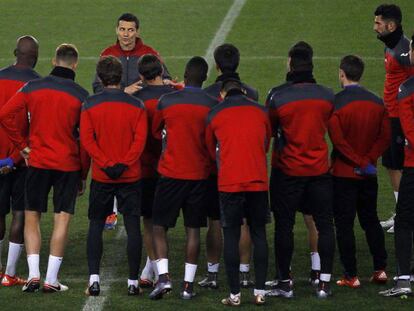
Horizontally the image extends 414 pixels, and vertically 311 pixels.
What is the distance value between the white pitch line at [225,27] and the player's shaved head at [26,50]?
913 centimetres

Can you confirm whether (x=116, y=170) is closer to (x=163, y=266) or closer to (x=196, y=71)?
(x=163, y=266)

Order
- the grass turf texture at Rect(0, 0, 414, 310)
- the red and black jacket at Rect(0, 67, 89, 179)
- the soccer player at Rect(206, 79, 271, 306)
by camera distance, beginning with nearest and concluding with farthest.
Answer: the soccer player at Rect(206, 79, 271, 306), the red and black jacket at Rect(0, 67, 89, 179), the grass turf texture at Rect(0, 0, 414, 310)

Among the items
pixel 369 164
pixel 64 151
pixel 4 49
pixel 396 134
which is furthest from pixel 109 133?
pixel 4 49

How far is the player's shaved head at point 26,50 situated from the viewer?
1166 cm

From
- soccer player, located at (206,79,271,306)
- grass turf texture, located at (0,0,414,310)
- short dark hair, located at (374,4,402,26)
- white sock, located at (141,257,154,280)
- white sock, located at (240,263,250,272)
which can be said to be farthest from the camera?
grass turf texture, located at (0,0,414,310)

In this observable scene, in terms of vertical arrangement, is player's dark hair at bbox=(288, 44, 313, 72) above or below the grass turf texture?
below

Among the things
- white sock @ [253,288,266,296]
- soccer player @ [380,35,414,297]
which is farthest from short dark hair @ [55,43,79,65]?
soccer player @ [380,35,414,297]

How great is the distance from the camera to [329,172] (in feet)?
37.1

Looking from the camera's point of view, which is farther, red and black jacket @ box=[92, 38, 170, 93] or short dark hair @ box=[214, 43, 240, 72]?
red and black jacket @ box=[92, 38, 170, 93]

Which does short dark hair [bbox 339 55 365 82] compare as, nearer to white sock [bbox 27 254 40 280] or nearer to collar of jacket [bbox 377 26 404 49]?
collar of jacket [bbox 377 26 404 49]

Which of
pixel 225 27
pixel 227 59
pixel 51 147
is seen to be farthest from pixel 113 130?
pixel 225 27

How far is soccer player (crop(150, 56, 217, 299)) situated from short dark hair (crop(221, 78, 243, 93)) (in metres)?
0.19

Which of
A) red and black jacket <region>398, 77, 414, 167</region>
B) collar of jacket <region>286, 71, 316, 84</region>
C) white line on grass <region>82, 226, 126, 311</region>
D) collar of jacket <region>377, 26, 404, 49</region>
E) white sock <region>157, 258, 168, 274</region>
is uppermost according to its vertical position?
collar of jacket <region>377, 26, 404, 49</region>

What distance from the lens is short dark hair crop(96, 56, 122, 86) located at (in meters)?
11.1
